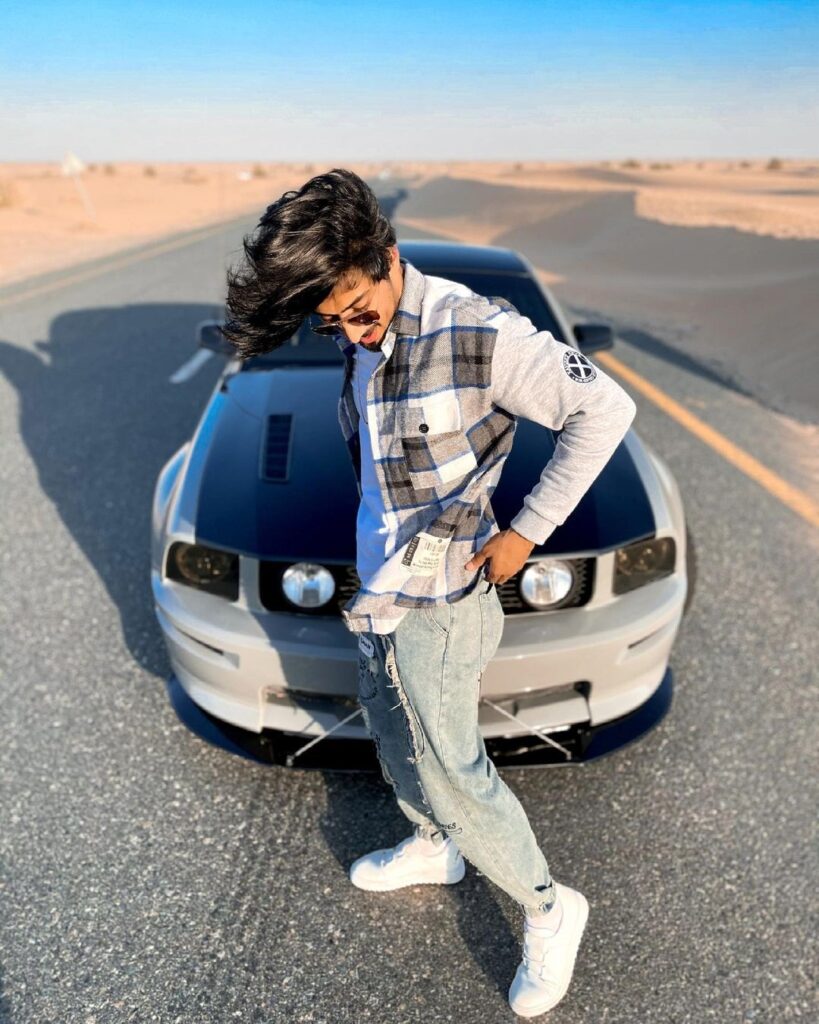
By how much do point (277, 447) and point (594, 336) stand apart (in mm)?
1867

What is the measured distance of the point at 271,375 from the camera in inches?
135

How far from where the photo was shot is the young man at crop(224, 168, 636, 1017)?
1.33m

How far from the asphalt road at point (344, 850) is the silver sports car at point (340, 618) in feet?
0.78

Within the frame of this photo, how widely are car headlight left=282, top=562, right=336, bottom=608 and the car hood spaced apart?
0.17 feet

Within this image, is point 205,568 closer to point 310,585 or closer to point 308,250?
point 310,585

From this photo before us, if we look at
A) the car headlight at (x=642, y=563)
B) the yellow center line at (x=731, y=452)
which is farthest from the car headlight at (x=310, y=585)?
the yellow center line at (x=731, y=452)

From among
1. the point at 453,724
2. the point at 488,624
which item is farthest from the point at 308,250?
the point at 453,724

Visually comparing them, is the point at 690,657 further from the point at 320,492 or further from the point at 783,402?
the point at 783,402

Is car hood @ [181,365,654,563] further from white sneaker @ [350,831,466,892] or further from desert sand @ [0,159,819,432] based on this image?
desert sand @ [0,159,819,432]

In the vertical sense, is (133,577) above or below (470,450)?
below

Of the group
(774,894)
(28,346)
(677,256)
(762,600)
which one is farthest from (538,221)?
(774,894)

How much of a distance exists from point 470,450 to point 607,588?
1.06 meters

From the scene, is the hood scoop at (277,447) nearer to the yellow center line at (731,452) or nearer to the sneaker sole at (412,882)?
the sneaker sole at (412,882)

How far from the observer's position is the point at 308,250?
126 centimetres
